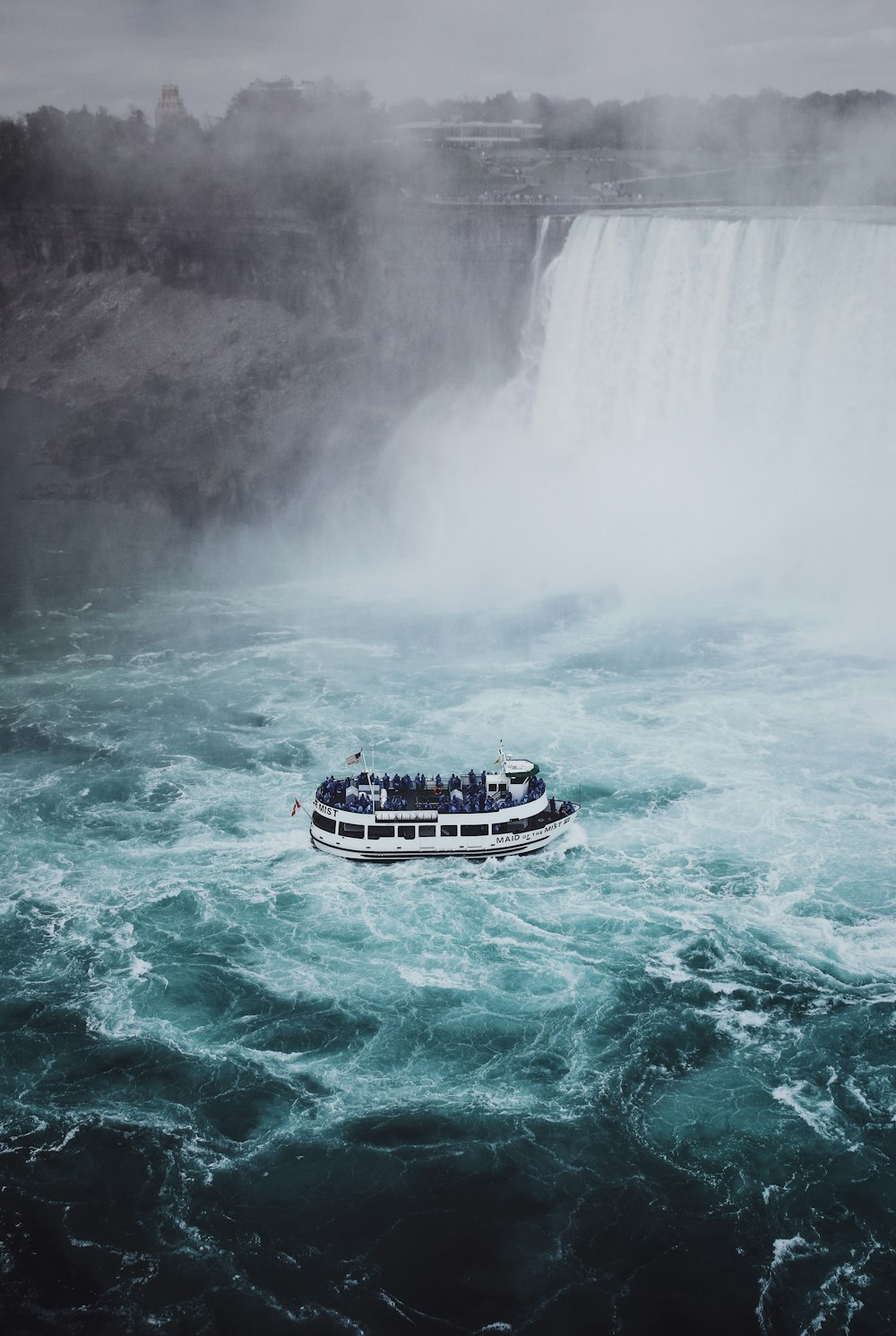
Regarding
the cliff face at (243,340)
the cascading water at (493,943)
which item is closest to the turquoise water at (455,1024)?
the cascading water at (493,943)

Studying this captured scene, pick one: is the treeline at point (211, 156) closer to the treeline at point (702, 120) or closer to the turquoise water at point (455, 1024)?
the treeline at point (702, 120)

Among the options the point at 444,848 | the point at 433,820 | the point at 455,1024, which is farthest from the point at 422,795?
the point at 455,1024

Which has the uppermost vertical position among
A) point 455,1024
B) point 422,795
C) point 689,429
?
point 689,429

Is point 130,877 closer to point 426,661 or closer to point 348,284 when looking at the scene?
point 426,661

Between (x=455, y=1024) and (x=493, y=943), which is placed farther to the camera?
(x=493, y=943)

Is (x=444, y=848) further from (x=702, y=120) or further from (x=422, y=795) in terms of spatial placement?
(x=702, y=120)

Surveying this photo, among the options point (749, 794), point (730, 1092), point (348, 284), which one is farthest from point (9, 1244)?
point (348, 284)
